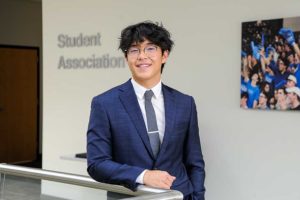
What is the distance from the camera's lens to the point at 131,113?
1749 mm

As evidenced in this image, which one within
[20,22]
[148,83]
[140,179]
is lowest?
[140,179]

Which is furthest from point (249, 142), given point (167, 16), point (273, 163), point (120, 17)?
point (120, 17)

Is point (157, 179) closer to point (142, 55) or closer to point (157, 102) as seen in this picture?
point (157, 102)

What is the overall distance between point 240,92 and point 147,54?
75.9 inches

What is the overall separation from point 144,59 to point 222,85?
6.54 feet

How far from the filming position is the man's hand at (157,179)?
1.59 meters

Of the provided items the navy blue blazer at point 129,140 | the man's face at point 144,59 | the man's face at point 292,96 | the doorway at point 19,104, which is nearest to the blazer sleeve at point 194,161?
the navy blue blazer at point 129,140

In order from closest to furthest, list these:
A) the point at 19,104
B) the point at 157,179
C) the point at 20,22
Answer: the point at 157,179 < the point at 20,22 < the point at 19,104

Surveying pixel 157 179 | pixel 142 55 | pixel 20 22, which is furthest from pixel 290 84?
pixel 20 22

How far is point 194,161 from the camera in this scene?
188 centimetres

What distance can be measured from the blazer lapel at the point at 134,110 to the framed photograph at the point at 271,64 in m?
1.77

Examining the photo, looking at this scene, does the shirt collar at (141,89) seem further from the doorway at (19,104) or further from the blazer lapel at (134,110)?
the doorway at (19,104)

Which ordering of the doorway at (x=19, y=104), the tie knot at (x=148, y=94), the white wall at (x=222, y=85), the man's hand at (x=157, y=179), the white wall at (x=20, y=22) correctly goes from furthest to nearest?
the doorway at (x=19, y=104)
the white wall at (x=20, y=22)
the white wall at (x=222, y=85)
the tie knot at (x=148, y=94)
the man's hand at (x=157, y=179)

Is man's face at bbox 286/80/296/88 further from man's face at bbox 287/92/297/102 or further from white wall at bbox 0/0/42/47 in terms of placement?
white wall at bbox 0/0/42/47
